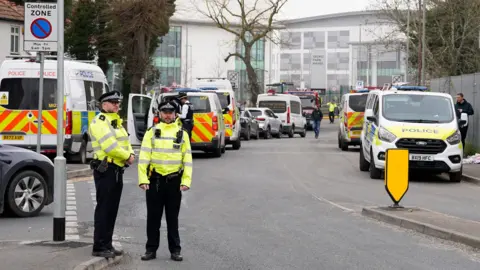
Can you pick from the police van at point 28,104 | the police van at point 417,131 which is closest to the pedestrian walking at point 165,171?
the police van at point 417,131

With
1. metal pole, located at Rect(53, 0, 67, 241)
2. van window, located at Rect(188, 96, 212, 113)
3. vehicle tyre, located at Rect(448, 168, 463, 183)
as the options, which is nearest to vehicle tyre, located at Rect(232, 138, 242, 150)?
van window, located at Rect(188, 96, 212, 113)

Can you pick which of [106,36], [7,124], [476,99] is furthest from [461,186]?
[106,36]

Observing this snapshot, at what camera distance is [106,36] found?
144 ft

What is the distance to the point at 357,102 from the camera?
31.1 meters

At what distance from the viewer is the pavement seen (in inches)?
379

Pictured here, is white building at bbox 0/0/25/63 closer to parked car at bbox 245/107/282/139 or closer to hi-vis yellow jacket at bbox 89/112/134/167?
parked car at bbox 245/107/282/139

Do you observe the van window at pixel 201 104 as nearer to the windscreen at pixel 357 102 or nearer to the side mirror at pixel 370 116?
the side mirror at pixel 370 116

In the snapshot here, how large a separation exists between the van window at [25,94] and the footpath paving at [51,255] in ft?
38.5

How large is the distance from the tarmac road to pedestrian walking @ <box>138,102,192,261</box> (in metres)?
0.36

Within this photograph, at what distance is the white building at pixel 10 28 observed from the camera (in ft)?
162

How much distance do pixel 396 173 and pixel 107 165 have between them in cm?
615

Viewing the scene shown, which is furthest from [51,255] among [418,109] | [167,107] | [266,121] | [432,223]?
[266,121]

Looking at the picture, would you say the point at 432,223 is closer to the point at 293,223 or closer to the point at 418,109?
the point at 293,223

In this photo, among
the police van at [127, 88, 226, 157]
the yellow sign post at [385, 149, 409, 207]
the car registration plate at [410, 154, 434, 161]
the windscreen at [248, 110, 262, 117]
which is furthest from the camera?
the windscreen at [248, 110, 262, 117]
